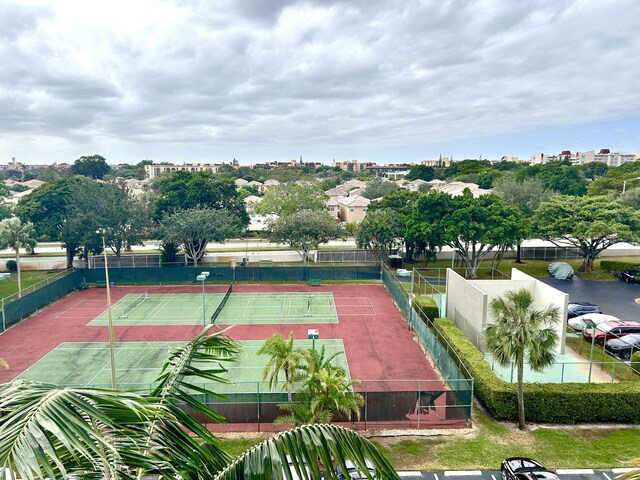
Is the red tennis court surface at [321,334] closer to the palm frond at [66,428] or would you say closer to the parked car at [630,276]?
the palm frond at [66,428]

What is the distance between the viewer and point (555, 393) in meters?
18.5

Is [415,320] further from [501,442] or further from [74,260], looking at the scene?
[74,260]

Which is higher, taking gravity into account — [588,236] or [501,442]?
[588,236]

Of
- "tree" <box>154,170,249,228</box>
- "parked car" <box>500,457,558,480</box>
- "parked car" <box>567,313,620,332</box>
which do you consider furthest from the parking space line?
"tree" <box>154,170,249,228</box>

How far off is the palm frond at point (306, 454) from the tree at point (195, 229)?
42557mm

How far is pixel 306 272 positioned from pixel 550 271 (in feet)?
73.3

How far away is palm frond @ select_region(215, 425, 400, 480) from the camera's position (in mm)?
4492

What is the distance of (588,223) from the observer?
136ft

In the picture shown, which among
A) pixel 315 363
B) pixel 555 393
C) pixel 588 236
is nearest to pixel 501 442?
pixel 555 393

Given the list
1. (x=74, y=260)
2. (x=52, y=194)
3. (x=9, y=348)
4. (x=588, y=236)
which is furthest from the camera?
(x=74, y=260)

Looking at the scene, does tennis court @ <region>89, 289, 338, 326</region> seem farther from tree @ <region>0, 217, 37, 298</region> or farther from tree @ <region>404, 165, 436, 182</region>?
tree @ <region>404, 165, 436, 182</region>

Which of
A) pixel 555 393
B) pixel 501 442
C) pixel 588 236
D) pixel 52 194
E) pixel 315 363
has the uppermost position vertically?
pixel 52 194

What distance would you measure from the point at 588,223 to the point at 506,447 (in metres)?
30.8

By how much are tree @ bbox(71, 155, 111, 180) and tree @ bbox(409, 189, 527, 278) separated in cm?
12104
